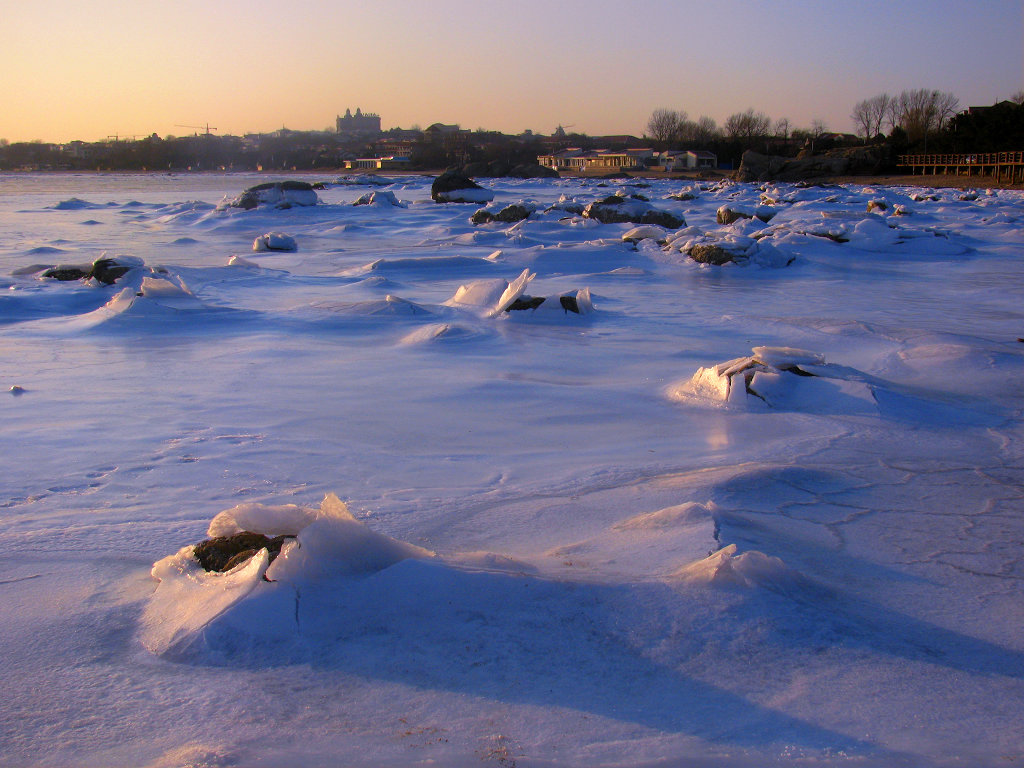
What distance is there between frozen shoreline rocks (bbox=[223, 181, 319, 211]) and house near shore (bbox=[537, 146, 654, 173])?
1933 inches

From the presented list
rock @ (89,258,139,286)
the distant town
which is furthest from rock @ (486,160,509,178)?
rock @ (89,258,139,286)

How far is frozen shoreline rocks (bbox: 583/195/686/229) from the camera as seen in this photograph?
48.7ft

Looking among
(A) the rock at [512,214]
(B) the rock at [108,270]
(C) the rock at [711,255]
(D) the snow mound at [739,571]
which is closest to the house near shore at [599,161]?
(A) the rock at [512,214]

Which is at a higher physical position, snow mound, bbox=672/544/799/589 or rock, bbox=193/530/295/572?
rock, bbox=193/530/295/572

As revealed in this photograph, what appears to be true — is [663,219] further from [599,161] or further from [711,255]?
[599,161]

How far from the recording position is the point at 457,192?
76.7 feet

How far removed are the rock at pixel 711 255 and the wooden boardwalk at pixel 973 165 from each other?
1072 inches

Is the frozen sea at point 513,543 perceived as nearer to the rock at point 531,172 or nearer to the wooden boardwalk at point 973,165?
the wooden boardwalk at point 973,165

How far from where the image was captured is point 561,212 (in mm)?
16141

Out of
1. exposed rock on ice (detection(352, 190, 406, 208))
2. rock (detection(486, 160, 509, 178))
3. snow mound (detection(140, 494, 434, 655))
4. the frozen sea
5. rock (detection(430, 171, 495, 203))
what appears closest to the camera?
the frozen sea

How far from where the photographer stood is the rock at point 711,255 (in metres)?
9.84

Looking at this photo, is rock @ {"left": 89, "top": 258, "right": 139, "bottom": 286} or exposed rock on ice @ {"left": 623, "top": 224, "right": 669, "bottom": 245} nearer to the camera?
rock @ {"left": 89, "top": 258, "right": 139, "bottom": 286}

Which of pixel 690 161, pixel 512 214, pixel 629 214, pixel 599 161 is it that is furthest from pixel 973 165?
pixel 599 161

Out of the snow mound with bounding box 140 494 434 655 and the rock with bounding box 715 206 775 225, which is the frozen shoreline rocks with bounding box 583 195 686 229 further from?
the snow mound with bounding box 140 494 434 655
